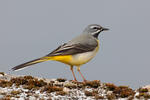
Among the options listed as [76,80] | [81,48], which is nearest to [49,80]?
[76,80]

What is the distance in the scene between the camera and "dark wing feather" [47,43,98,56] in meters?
18.4

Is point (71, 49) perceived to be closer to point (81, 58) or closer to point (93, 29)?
point (81, 58)

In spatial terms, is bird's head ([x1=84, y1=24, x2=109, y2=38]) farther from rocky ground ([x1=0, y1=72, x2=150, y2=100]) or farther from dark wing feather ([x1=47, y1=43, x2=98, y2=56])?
rocky ground ([x1=0, y1=72, x2=150, y2=100])

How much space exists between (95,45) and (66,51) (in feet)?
7.21

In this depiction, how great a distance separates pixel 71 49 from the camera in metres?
18.7

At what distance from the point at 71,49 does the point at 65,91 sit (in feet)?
8.72

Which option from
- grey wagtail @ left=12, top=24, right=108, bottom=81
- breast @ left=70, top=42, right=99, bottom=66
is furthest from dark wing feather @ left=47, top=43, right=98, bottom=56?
breast @ left=70, top=42, right=99, bottom=66

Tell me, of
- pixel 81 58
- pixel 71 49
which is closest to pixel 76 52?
pixel 71 49

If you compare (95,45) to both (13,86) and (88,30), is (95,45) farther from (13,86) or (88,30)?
(13,86)

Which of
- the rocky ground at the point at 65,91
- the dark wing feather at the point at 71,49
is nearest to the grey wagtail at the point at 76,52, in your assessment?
the dark wing feather at the point at 71,49

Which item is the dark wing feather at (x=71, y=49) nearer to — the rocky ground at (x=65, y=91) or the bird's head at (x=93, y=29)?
the bird's head at (x=93, y=29)

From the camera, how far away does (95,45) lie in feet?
65.1

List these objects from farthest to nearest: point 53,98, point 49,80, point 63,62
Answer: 1. point 49,80
2. point 63,62
3. point 53,98

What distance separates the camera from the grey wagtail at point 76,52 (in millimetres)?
18125
